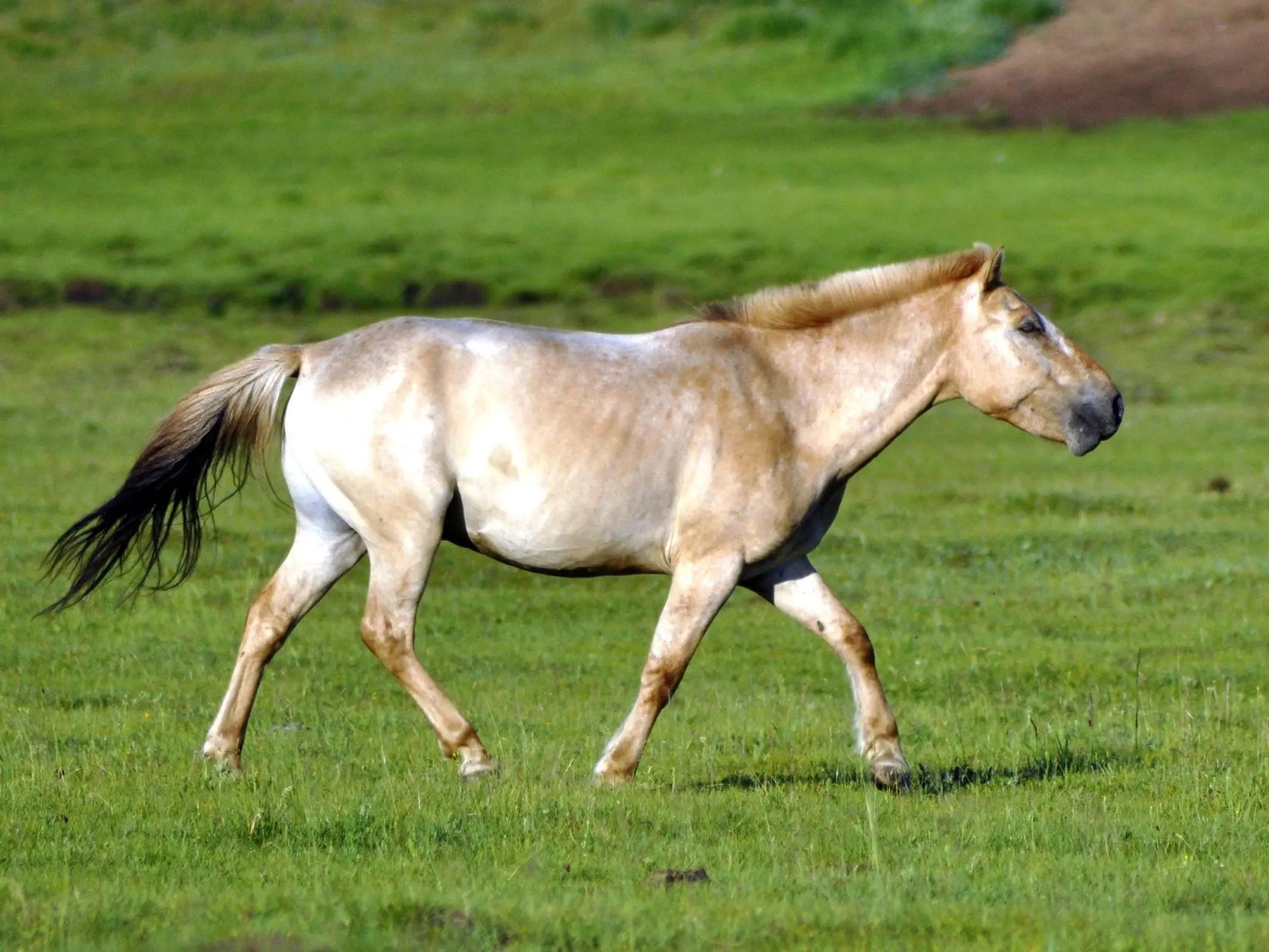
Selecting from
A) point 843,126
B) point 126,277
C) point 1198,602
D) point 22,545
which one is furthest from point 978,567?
point 843,126

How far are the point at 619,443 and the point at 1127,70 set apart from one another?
1658 inches

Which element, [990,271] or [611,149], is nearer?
[990,271]

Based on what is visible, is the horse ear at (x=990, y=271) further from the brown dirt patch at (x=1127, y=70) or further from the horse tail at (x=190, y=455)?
the brown dirt patch at (x=1127, y=70)

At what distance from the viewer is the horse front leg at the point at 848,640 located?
7.94 m

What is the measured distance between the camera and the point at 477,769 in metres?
7.67

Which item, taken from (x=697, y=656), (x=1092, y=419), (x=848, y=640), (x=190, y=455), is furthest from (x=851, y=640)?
(x=697, y=656)

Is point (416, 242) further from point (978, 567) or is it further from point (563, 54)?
point (978, 567)

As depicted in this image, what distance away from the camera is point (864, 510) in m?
17.4

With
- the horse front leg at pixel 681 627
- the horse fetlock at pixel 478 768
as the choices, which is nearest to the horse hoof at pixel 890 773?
the horse front leg at pixel 681 627

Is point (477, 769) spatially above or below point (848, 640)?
below

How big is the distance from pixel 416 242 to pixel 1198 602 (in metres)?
25.0

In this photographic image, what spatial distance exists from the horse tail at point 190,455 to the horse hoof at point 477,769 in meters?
1.46

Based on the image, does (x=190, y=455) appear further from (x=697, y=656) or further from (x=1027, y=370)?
(x=697, y=656)

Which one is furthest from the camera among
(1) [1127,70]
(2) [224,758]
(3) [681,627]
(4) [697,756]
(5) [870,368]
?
(1) [1127,70]
